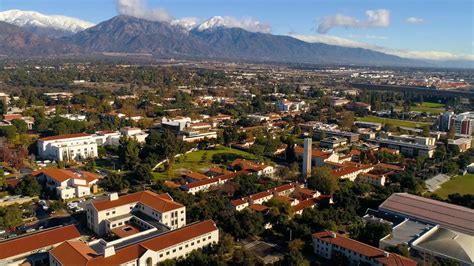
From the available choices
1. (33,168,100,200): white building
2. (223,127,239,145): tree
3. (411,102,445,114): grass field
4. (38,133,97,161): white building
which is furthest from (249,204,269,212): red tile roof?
(411,102,445,114): grass field

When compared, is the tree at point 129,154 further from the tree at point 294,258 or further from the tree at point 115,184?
the tree at point 294,258

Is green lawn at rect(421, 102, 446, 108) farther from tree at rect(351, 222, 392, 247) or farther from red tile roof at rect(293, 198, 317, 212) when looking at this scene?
tree at rect(351, 222, 392, 247)

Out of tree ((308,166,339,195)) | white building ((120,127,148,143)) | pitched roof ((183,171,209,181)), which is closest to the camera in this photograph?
tree ((308,166,339,195))

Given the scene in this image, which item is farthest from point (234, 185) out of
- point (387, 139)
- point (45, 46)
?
point (45, 46)

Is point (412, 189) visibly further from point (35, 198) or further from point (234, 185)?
point (35, 198)

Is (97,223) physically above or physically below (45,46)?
below

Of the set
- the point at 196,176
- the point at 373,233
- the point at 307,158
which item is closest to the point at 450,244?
the point at 373,233
